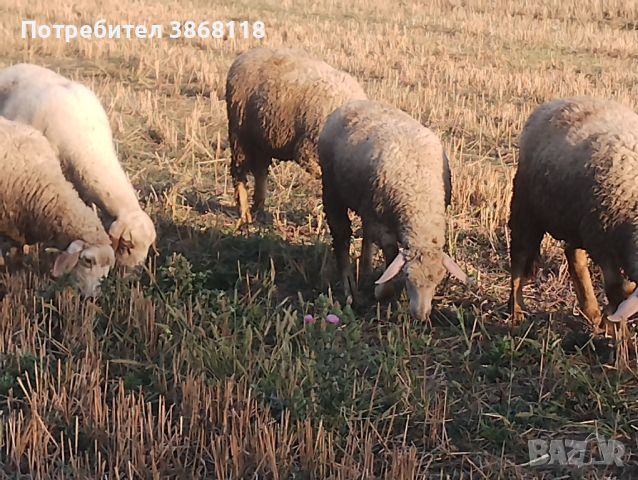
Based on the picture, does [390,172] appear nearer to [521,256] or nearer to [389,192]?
[389,192]

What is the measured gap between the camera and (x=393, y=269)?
496cm

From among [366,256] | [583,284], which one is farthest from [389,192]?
[583,284]

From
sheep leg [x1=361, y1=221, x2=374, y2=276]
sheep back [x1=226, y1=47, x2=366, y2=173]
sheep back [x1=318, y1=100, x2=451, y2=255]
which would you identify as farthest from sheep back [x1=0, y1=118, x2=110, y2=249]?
sheep back [x1=226, y1=47, x2=366, y2=173]

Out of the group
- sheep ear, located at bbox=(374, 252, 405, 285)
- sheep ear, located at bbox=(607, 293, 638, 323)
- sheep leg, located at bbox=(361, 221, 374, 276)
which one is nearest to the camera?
sheep ear, located at bbox=(607, 293, 638, 323)

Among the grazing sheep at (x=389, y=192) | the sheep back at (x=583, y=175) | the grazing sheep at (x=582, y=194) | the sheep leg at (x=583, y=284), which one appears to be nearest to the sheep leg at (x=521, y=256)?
the grazing sheep at (x=582, y=194)

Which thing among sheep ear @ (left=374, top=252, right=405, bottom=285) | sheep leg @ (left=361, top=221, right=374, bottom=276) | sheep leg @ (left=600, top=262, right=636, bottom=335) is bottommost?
sheep leg @ (left=361, top=221, right=374, bottom=276)

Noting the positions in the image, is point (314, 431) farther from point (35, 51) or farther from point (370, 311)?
point (35, 51)

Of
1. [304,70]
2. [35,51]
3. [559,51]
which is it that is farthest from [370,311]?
[559,51]

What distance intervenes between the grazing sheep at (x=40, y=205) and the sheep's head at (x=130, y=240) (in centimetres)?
14

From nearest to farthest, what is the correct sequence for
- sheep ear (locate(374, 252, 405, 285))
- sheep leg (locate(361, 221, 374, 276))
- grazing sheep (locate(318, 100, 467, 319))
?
sheep ear (locate(374, 252, 405, 285)) < grazing sheep (locate(318, 100, 467, 319)) < sheep leg (locate(361, 221, 374, 276))

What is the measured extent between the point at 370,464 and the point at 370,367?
3.08 feet

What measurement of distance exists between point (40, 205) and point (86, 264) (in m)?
0.64

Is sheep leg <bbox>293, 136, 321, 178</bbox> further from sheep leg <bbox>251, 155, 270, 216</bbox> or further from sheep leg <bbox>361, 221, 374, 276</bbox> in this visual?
sheep leg <bbox>361, 221, 374, 276</bbox>

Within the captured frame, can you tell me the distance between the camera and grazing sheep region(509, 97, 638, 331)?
4.53 metres
